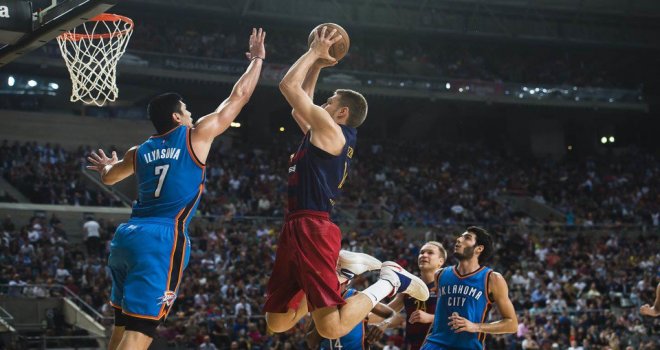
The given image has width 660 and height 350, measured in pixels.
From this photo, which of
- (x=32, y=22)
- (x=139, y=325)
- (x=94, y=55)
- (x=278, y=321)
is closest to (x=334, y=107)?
(x=278, y=321)

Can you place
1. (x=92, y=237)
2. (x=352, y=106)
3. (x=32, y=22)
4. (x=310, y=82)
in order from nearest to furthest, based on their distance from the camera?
1. (x=352, y=106)
2. (x=310, y=82)
3. (x=32, y=22)
4. (x=92, y=237)

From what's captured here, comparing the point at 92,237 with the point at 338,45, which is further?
the point at 92,237

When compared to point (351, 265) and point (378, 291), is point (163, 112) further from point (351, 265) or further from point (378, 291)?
point (378, 291)

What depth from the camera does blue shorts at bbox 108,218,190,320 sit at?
19.1 feet

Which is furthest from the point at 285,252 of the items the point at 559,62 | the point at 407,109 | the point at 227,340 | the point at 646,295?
the point at 559,62

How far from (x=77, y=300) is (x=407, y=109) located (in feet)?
73.7

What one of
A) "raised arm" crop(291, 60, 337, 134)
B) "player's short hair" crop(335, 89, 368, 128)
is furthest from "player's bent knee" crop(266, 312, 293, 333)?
"player's short hair" crop(335, 89, 368, 128)

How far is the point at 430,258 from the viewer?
29.1 feet

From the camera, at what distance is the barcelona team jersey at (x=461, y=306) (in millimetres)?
7941

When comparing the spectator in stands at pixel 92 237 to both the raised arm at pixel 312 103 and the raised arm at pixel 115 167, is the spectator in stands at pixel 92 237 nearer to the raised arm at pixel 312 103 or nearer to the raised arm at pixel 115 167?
the raised arm at pixel 115 167

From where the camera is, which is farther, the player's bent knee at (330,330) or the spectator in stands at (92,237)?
the spectator in stands at (92,237)

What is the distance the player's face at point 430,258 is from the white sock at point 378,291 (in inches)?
76.0

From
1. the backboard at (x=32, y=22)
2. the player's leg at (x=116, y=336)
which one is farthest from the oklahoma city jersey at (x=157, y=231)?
the backboard at (x=32, y=22)

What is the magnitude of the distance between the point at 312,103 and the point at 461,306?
274 cm
